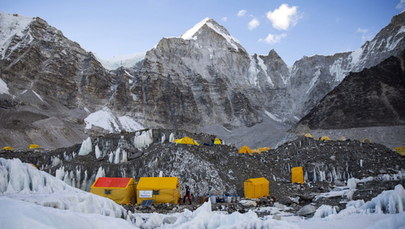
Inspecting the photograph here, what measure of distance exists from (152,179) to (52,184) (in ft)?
25.4

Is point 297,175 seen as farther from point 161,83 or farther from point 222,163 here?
point 161,83

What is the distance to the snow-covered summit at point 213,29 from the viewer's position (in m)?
131

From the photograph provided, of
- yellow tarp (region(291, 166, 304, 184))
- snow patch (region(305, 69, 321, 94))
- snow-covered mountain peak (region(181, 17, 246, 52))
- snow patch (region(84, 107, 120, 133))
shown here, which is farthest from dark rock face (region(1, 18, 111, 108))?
snow patch (region(305, 69, 321, 94))

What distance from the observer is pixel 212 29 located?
130250 millimetres

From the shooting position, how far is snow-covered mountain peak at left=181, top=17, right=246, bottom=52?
130 m

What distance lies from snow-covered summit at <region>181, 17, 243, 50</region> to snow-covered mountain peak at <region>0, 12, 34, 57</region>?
58.4 meters

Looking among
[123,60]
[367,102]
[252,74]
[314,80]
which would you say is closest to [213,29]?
[252,74]

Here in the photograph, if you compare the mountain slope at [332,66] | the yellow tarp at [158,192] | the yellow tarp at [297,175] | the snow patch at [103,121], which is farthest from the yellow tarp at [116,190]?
the mountain slope at [332,66]

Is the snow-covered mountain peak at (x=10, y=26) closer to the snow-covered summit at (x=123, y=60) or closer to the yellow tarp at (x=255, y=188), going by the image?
the snow-covered summit at (x=123, y=60)

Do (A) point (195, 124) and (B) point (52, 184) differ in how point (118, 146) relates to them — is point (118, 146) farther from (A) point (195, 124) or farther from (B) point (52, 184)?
(A) point (195, 124)

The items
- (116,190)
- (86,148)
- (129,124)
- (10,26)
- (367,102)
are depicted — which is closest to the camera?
(116,190)

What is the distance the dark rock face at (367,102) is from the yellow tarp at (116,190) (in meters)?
57.6

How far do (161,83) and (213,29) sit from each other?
41.7 meters

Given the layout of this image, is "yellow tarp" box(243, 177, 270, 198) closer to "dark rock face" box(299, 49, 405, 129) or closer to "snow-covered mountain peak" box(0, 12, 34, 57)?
"dark rock face" box(299, 49, 405, 129)
